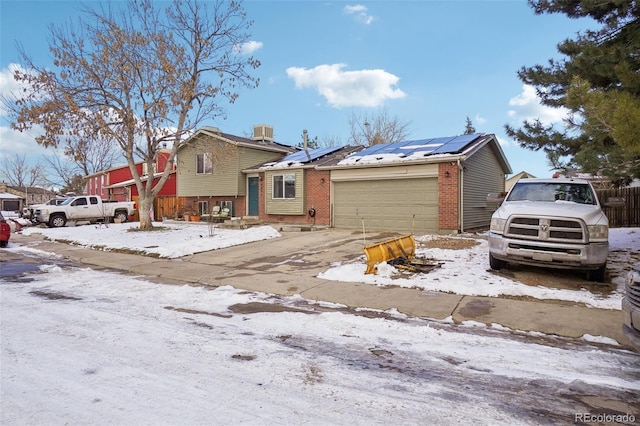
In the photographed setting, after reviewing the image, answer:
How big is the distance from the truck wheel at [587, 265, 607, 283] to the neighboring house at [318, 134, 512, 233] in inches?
290

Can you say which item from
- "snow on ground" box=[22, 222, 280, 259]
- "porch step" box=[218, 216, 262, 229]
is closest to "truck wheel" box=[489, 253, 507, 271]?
"snow on ground" box=[22, 222, 280, 259]

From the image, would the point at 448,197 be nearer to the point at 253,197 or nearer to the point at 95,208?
the point at 253,197

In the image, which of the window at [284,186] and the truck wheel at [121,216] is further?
the truck wheel at [121,216]

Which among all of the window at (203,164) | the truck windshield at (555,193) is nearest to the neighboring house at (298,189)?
the window at (203,164)

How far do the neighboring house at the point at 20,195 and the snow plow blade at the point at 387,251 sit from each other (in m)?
58.2

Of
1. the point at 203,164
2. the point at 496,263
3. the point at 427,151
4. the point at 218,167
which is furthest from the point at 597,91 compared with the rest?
the point at 203,164

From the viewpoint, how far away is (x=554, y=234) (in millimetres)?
6754

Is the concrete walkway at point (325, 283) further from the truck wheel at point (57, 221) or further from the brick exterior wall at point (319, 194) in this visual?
the truck wheel at point (57, 221)

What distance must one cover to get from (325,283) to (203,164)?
18.4m

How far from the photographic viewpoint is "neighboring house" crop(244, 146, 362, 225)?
18.3 meters

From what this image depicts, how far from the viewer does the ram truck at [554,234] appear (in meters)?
6.56

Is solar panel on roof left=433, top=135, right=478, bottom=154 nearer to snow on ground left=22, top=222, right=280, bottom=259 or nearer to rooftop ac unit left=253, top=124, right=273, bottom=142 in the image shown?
snow on ground left=22, top=222, right=280, bottom=259

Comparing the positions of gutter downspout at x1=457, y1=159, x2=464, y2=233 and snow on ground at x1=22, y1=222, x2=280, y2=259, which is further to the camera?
gutter downspout at x1=457, y1=159, x2=464, y2=233

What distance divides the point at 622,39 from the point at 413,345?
29.2 feet
